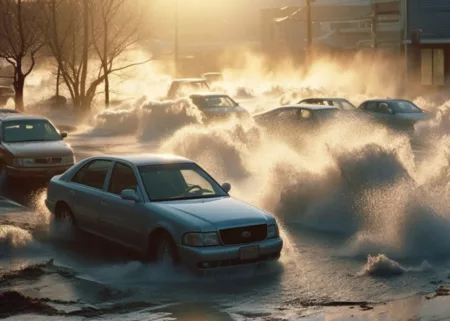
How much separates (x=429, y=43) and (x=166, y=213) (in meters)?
48.5

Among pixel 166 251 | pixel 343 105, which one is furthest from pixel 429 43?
pixel 166 251

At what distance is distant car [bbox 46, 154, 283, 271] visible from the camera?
12.2m

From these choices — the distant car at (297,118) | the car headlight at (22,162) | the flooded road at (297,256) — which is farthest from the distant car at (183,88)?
the flooded road at (297,256)

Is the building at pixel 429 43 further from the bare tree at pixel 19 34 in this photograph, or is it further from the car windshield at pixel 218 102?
the car windshield at pixel 218 102

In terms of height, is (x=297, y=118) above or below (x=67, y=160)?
above

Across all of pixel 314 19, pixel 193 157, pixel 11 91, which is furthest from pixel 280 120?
pixel 314 19

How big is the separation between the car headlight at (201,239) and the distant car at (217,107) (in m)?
23.3

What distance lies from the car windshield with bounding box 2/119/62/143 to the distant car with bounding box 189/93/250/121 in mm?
12677

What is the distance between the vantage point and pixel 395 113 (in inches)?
1380

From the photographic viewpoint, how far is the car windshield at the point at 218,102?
121 ft

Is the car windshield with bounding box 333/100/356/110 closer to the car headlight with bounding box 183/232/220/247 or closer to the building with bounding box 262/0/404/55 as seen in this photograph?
the car headlight with bounding box 183/232/220/247

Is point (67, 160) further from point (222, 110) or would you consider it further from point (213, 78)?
point (213, 78)

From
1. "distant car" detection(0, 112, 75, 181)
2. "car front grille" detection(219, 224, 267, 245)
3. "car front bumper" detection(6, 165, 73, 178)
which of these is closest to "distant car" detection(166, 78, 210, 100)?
"distant car" detection(0, 112, 75, 181)

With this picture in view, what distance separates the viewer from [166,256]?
12547 millimetres
